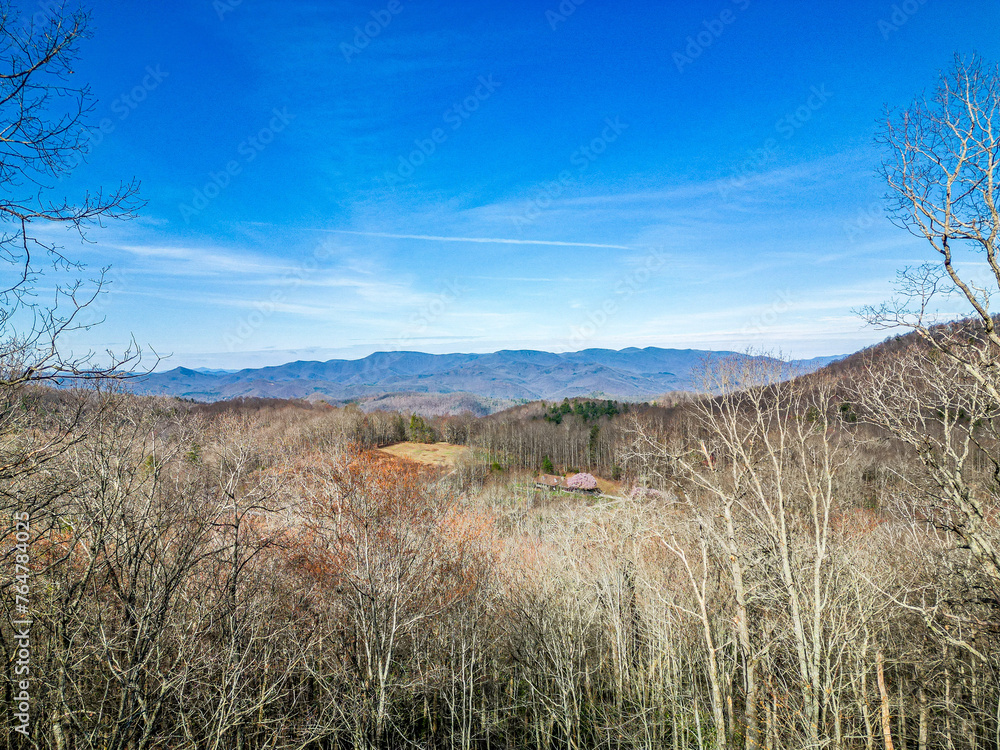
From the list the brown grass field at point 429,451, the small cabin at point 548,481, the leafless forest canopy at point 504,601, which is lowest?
the small cabin at point 548,481

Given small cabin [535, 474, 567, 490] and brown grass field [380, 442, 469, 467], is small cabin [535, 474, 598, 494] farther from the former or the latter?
brown grass field [380, 442, 469, 467]

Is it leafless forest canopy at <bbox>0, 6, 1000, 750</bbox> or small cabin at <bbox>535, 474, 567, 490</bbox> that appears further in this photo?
small cabin at <bbox>535, 474, 567, 490</bbox>

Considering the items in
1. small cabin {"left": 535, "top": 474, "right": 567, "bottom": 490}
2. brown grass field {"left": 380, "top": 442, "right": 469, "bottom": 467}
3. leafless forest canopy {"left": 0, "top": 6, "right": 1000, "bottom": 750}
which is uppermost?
leafless forest canopy {"left": 0, "top": 6, "right": 1000, "bottom": 750}

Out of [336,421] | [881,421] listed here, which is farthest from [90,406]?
[336,421]

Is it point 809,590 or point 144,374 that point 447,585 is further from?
point 144,374

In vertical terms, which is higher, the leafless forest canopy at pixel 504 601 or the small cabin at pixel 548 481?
the leafless forest canopy at pixel 504 601

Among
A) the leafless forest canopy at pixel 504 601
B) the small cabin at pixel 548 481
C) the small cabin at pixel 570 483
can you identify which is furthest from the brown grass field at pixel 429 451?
the leafless forest canopy at pixel 504 601

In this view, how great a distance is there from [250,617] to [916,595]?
18.7m
